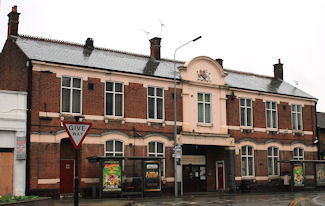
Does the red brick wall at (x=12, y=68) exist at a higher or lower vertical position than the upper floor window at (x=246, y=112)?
higher

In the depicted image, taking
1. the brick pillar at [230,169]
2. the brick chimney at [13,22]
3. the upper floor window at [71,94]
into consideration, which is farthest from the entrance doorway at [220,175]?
the brick chimney at [13,22]

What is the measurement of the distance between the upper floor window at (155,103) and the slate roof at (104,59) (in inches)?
42.8

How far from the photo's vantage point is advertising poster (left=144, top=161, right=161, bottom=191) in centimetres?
2586

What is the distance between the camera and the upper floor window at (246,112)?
1303 inches

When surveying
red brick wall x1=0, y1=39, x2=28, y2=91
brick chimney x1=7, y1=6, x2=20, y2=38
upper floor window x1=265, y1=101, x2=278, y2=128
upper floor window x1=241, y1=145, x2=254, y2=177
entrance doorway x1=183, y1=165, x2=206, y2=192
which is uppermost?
brick chimney x1=7, y1=6, x2=20, y2=38

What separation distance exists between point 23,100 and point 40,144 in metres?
2.60

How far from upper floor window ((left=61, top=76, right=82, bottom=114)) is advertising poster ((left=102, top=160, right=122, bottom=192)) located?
3709mm

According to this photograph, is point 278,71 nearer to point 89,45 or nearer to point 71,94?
point 89,45

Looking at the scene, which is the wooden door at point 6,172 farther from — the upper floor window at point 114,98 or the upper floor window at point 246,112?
the upper floor window at point 246,112

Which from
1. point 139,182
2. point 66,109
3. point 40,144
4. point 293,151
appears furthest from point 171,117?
point 293,151

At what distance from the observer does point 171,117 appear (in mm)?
29094

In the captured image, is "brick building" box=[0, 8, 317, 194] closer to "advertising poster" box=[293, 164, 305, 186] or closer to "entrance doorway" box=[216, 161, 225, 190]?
"entrance doorway" box=[216, 161, 225, 190]

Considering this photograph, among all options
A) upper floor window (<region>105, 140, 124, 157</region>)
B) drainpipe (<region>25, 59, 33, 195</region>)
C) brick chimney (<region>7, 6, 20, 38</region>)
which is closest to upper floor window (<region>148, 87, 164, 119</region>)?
upper floor window (<region>105, 140, 124, 157</region>)

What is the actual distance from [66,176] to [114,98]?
560 cm
